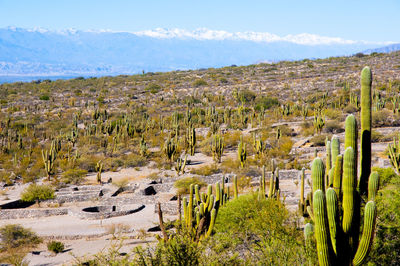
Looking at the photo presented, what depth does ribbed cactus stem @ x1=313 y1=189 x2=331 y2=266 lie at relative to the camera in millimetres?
5965

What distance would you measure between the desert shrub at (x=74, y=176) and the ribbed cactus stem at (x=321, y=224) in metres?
19.1

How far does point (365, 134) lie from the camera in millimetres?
7691

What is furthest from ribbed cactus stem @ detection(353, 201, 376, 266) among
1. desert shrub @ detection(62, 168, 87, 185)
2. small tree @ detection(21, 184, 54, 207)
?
desert shrub @ detection(62, 168, 87, 185)

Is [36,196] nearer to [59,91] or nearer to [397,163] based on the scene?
[397,163]

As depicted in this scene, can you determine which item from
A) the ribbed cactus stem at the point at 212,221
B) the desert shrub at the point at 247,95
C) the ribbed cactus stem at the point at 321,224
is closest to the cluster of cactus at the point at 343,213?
the ribbed cactus stem at the point at 321,224

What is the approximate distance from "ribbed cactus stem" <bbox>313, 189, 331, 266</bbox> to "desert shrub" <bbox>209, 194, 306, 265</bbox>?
55.5 inches

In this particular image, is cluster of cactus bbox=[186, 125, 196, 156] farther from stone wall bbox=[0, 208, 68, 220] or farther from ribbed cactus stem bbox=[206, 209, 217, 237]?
ribbed cactus stem bbox=[206, 209, 217, 237]

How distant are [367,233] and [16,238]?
1243 centimetres

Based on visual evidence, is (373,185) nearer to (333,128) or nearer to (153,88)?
(333,128)

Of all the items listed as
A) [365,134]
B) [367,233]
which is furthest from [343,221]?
[365,134]

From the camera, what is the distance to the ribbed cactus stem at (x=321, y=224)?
5965 mm

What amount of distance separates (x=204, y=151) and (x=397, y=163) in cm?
1448

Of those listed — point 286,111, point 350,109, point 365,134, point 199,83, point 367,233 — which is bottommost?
point 286,111

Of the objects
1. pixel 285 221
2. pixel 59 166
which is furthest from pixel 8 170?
pixel 285 221
